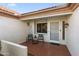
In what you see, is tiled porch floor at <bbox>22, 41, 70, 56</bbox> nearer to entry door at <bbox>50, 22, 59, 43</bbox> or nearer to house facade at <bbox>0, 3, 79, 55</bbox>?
house facade at <bbox>0, 3, 79, 55</bbox>

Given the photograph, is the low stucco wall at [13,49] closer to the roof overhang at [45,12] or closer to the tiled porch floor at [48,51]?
the tiled porch floor at [48,51]

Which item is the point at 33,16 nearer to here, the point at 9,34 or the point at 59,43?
the point at 9,34

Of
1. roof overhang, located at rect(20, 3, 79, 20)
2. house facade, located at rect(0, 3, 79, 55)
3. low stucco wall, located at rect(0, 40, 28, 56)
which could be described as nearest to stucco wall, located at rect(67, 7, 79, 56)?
roof overhang, located at rect(20, 3, 79, 20)

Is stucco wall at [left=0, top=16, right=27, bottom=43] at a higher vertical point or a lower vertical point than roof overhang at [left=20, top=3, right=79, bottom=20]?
lower

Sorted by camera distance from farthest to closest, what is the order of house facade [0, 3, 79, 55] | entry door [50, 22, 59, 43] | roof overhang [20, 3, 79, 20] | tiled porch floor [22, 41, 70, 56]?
entry door [50, 22, 59, 43] < house facade [0, 3, 79, 55] < tiled porch floor [22, 41, 70, 56] < roof overhang [20, 3, 79, 20]

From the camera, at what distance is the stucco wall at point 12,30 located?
392cm

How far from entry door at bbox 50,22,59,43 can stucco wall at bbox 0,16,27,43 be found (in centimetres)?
151

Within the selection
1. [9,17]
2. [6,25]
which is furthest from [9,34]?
[9,17]

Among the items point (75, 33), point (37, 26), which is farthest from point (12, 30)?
point (75, 33)

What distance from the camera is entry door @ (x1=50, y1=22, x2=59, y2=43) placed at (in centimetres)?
461

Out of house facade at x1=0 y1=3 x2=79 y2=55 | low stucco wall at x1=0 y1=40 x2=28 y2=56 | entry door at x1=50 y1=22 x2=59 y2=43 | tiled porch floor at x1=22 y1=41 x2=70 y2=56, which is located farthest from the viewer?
entry door at x1=50 y1=22 x2=59 y2=43

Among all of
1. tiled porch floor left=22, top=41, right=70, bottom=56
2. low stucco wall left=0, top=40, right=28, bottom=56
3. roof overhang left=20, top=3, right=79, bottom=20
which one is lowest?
tiled porch floor left=22, top=41, right=70, bottom=56

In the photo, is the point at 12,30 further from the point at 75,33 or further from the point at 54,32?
the point at 75,33

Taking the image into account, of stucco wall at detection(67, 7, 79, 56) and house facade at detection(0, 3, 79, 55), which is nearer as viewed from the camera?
stucco wall at detection(67, 7, 79, 56)
